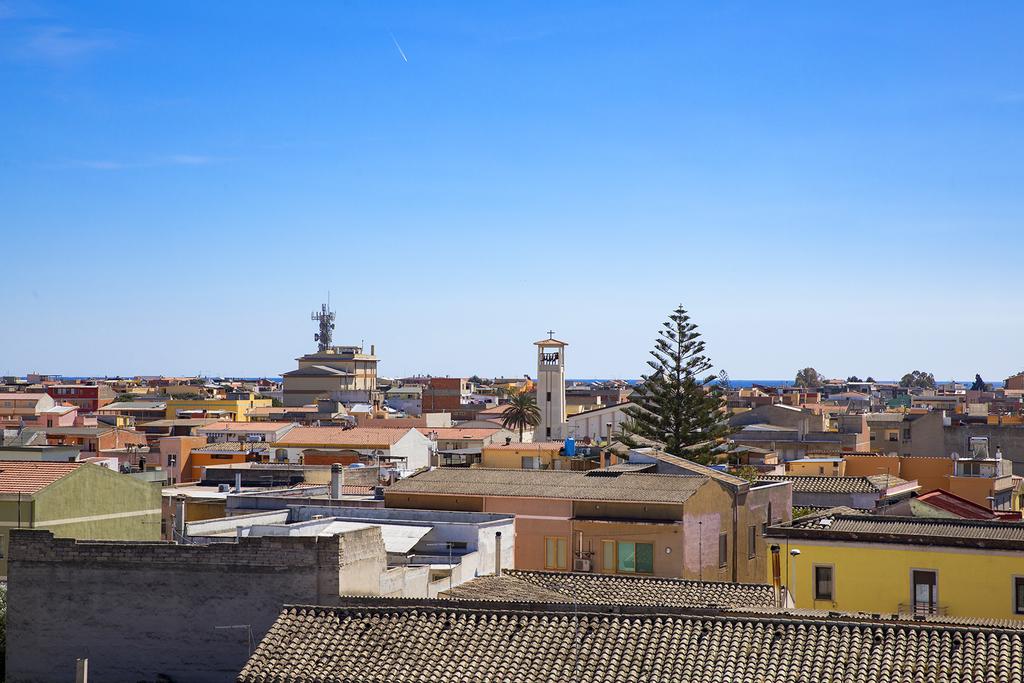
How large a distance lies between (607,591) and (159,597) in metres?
7.80

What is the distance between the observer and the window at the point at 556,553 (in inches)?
1121

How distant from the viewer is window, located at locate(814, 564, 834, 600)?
25000 mm

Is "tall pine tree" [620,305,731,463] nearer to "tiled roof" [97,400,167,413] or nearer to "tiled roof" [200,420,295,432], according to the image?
"tiled roof" [200,420,295,432]

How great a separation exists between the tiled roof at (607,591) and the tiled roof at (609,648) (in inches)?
157

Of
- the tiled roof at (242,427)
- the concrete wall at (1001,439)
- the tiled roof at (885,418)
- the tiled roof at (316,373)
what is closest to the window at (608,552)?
the concrete wall at (1001,439)

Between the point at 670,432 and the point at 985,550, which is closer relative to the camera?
the point at 985,550

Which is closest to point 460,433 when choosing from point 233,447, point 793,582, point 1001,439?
point 233,447

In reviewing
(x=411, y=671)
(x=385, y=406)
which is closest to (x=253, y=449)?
(x=411, y=671)

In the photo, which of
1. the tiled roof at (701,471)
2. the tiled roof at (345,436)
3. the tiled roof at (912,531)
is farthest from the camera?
the tiled roof at (345,436)

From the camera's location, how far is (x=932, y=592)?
24219 millimetres

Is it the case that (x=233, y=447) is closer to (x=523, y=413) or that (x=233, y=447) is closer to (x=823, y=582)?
(x=523, y=413)

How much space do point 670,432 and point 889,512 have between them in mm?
19498

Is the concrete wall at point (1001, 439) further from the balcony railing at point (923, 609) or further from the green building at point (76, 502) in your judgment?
the green building at point (76, 502)

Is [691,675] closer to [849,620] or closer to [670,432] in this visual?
[849,620]
